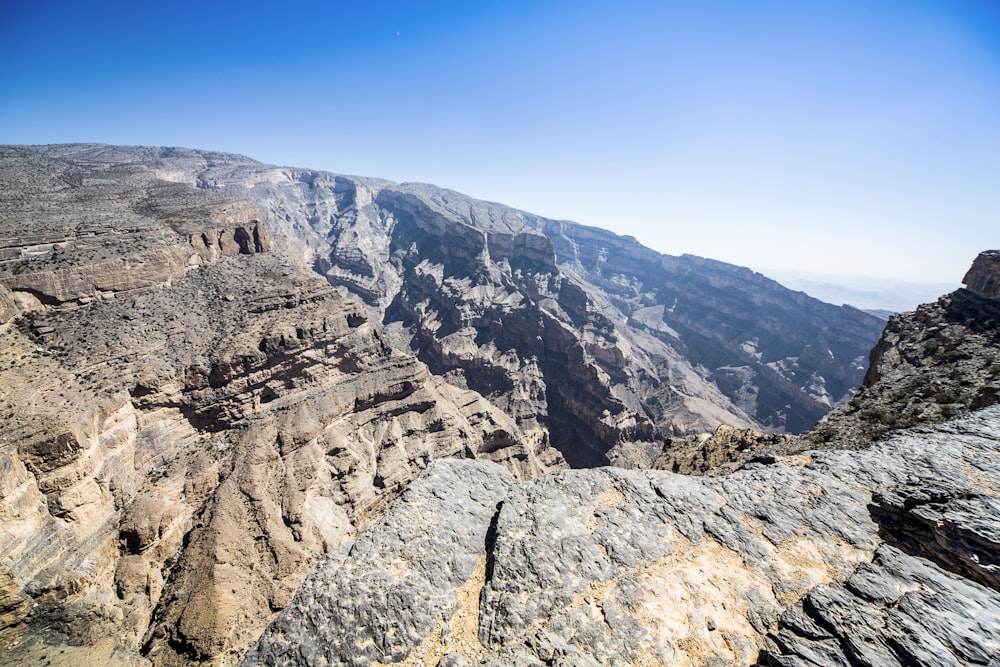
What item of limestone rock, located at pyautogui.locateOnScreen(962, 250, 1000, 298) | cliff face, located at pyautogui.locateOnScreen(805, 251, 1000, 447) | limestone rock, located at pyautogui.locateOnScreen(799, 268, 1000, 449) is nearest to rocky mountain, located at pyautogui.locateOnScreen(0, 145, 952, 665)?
limestone rock, located at pyautogui.locateOnScreen(799, 268, 1000, 449)

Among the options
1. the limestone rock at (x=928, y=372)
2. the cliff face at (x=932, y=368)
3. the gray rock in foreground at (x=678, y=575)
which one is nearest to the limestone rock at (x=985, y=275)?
the cliff face at (x=932, y=368)

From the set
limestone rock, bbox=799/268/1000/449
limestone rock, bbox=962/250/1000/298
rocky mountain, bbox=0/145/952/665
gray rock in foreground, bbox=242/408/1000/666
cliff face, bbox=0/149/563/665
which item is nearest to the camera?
gray rock in foreground, bbox=242/408/1000/666

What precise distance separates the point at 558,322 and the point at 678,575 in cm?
7951

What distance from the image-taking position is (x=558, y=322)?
8831cm

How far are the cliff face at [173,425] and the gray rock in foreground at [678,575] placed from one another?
867 inches

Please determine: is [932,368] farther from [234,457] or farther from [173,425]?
[173,425]

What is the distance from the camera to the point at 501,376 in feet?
264

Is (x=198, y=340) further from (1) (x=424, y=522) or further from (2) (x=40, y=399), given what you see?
(1) (x=424, y=522)

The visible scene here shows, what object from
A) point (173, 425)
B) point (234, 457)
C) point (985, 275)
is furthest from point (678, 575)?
point (985, 275)

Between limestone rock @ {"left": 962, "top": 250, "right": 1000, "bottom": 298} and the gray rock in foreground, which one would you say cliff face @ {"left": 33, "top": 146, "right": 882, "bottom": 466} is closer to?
limestone rock @ {"left": 962, "top": 250, "right": 1000, "bottom": 298}

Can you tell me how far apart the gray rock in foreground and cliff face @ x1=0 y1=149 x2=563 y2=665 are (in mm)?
22012

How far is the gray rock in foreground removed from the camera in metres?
7.90

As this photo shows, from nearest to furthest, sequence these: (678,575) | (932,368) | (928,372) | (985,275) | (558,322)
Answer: (678,575), (928,372), (932,368), (985,275), (558,322)

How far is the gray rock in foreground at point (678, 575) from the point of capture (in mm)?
7898
